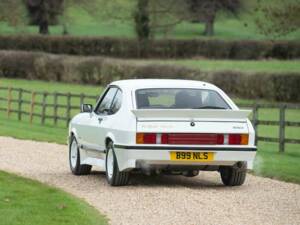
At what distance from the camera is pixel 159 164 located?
14984 millimetres

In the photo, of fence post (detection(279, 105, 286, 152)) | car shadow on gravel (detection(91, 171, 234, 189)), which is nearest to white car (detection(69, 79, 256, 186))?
car shadow on gravel (detection(91, 171, 234, 189))

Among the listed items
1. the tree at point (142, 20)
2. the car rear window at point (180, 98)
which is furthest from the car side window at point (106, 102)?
the tree at point (142, 20)

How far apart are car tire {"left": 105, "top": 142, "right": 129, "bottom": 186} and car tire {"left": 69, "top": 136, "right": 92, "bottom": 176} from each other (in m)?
1.82

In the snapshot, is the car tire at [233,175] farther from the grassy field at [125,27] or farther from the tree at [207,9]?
the tree at [207,9]

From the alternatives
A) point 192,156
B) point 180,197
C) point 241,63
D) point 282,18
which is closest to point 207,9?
point 241,63

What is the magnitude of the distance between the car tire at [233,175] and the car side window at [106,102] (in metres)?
1.98

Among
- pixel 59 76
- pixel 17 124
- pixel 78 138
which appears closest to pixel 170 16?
pixel 59 76

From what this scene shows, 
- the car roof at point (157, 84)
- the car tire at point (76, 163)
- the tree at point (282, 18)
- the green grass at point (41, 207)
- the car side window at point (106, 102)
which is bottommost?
the tree at point (282, 18)

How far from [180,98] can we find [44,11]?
3158 inches

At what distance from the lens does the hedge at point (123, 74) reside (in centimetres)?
4969

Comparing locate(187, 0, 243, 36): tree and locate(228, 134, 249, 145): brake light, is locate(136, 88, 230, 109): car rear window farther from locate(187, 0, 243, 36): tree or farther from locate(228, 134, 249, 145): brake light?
locate(187, 0, 243, 36): tree

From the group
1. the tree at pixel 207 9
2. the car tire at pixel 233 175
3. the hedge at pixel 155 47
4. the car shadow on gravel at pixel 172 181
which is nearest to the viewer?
the car tire at pixel 233 175

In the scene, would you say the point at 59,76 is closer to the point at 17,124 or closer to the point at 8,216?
the point at 17,124

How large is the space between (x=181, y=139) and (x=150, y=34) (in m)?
65.8
